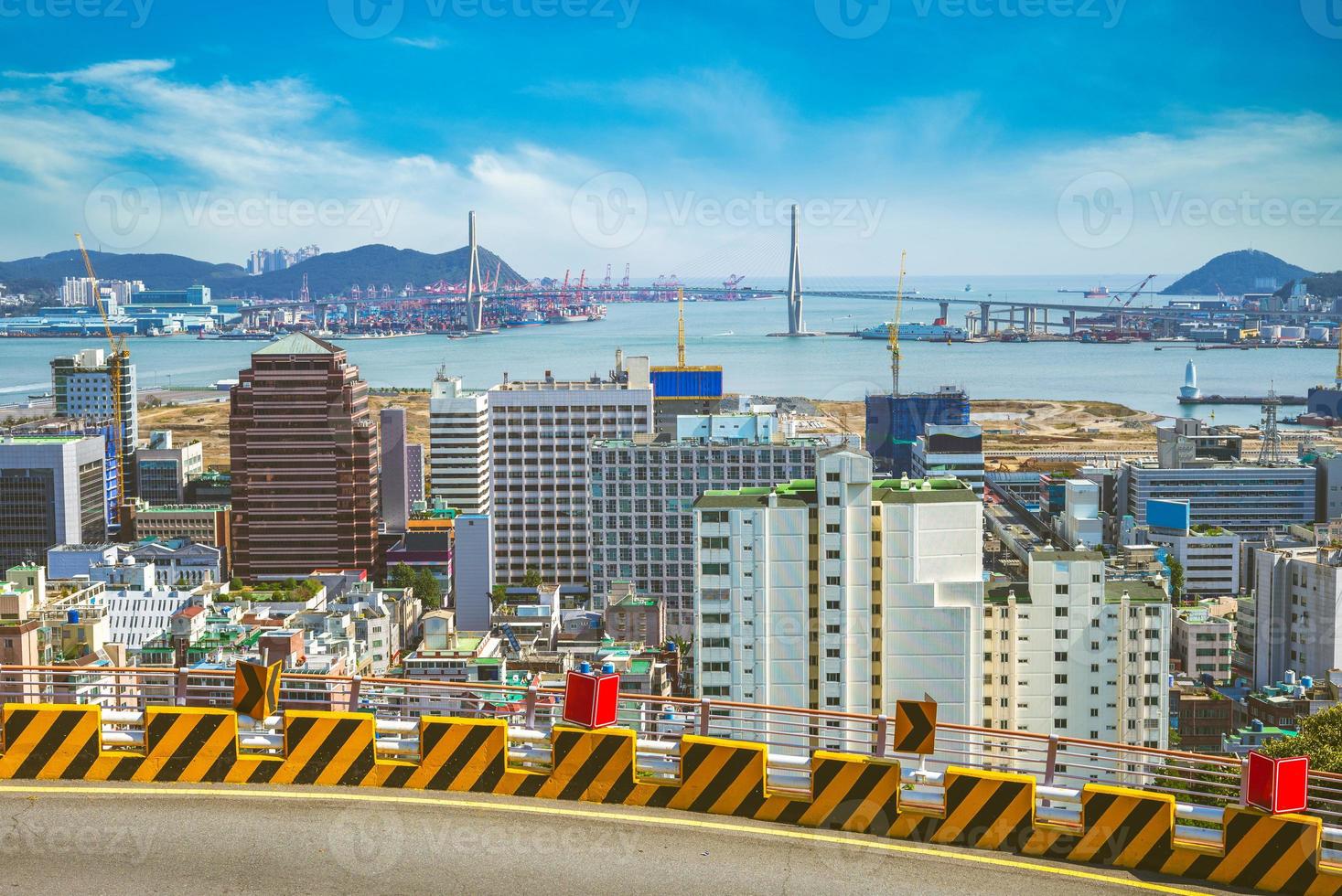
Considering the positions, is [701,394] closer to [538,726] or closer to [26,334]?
[538,726]

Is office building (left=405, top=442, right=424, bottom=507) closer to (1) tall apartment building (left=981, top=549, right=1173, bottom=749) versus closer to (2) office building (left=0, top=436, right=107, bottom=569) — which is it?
(2) office building (left=0, top=436, right=107, bottom=569)

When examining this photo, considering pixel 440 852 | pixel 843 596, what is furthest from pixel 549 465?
pixel 440 852

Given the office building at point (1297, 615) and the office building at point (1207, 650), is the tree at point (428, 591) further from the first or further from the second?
the office building at point (1297, 615)

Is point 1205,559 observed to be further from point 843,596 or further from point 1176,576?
point 843,596

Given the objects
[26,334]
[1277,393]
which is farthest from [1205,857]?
[26,334]

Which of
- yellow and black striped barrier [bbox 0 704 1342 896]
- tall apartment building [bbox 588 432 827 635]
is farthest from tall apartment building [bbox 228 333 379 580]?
yellow and black striped barrier [bbox 0 704 1342 896]

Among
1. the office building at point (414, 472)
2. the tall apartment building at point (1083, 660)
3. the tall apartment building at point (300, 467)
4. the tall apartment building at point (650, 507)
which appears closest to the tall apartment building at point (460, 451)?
the tall apartment building at point (300, 467)
